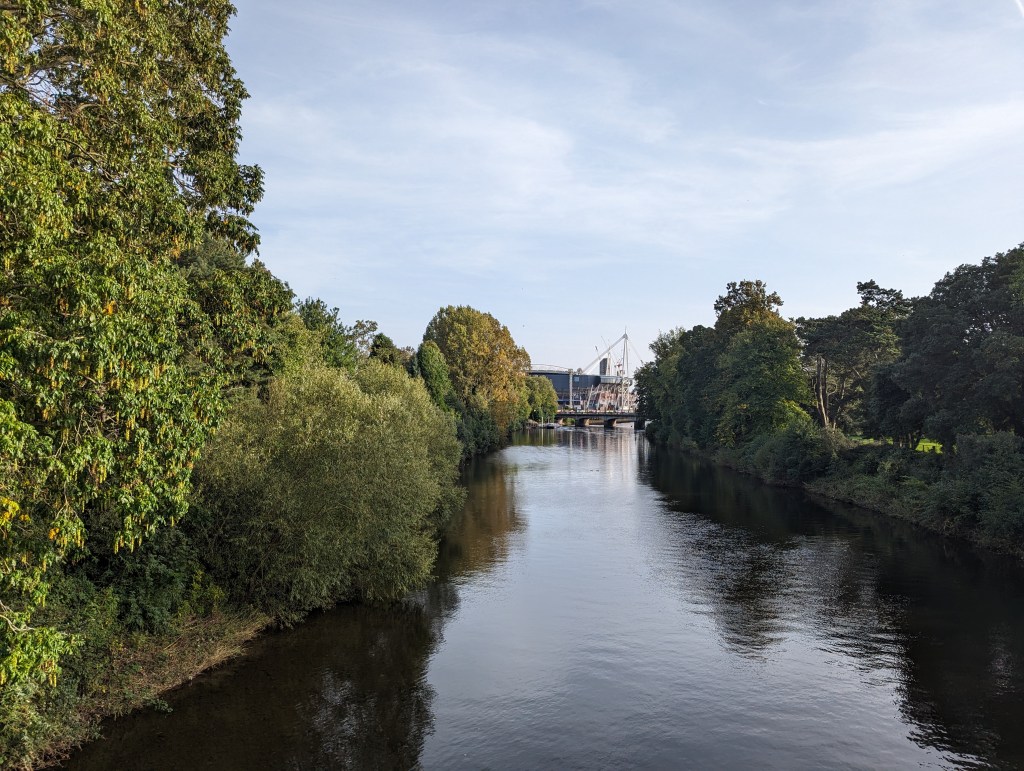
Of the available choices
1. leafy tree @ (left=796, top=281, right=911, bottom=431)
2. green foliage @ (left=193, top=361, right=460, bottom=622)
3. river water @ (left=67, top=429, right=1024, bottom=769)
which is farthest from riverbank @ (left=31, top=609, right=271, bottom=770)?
leafy tree @ (left=796, top=281, right=911, bottom=431)

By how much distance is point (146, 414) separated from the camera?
1305cm

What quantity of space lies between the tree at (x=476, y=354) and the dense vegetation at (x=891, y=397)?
89.9 ft

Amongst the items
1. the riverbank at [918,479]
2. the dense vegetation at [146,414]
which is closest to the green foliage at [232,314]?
the dense vegetation at [146,414]

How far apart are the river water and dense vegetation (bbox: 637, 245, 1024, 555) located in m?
5.74

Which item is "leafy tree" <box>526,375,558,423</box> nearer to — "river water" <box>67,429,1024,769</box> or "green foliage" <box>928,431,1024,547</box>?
"green foliage" <box>928,431,1024,547</box>

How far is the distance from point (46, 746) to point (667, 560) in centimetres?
2977

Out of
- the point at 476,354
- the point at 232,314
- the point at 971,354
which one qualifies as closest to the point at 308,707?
the point at 232,314

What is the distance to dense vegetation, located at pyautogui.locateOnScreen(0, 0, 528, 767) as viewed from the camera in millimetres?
12031

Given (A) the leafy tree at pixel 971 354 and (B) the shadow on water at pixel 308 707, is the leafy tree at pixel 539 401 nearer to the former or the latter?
(A) the leafy tree at pixel 971 354

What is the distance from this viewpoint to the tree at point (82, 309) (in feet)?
38.2

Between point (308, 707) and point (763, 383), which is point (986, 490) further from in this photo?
point (308, 707)

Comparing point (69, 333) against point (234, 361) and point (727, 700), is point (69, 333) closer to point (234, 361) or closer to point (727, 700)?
point (234, 361)

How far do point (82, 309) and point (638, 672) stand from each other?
20038mm

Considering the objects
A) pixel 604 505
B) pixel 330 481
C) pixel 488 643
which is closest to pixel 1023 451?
pixel 604 505
